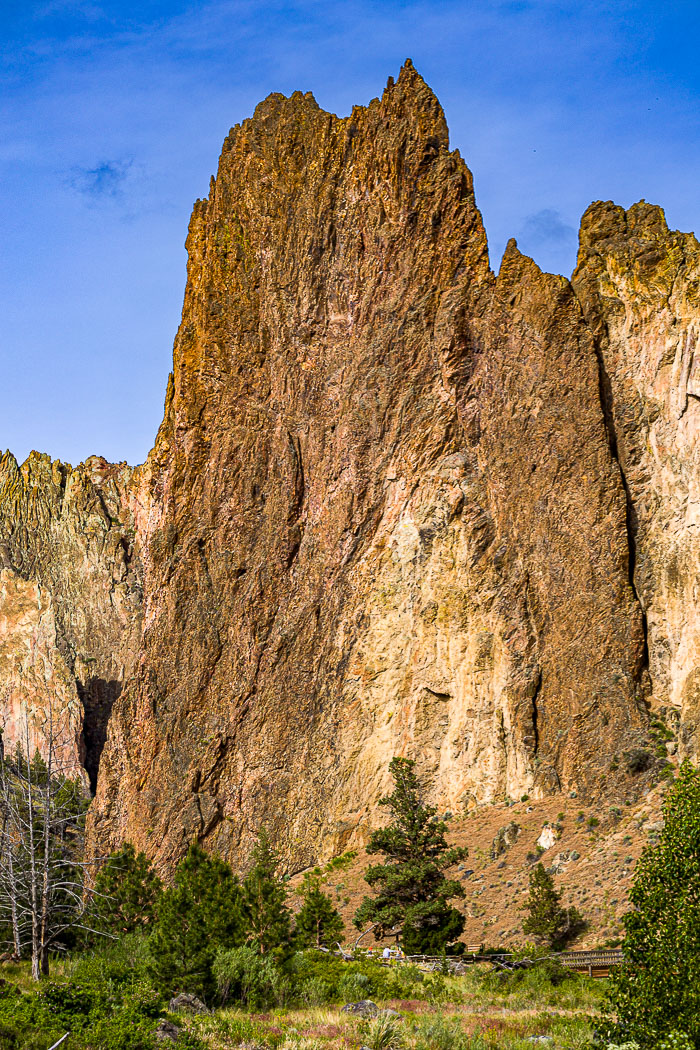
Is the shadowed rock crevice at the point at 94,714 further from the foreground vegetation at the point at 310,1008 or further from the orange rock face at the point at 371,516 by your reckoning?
the foreground vegetation at the point at 310,1008

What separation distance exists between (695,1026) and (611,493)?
3149cm

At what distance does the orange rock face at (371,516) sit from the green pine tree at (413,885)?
752 centimetres

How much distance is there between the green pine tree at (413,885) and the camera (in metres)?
32.6

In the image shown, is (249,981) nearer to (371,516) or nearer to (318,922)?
(318,922)

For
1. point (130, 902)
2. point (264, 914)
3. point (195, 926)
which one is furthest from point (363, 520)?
point (195, 926)

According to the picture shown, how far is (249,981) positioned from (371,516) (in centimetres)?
3066

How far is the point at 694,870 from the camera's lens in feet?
47.5

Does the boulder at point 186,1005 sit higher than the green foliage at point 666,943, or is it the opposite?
the green foliage at point 666,943

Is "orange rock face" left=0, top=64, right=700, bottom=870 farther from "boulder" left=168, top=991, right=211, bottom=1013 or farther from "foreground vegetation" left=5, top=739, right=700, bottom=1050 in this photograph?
"boulder" left=168, top=991, right=211, bottom=1013

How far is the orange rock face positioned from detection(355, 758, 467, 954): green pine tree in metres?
7.52

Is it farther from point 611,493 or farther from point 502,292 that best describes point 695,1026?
point 502,292

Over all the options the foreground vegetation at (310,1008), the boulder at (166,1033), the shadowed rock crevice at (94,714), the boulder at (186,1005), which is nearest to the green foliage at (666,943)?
the foreground vegetation at (310,1008)

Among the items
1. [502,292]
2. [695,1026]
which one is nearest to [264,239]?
[502,292]

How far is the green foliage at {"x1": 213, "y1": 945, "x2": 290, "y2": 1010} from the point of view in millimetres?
22141
